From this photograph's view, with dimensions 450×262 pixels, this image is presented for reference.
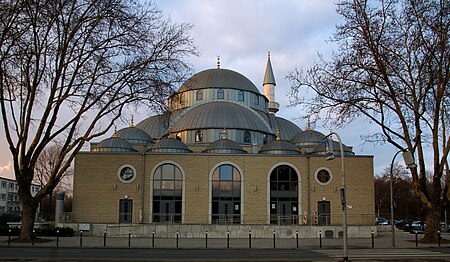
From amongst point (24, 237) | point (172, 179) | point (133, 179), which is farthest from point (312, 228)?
point (24, 237)

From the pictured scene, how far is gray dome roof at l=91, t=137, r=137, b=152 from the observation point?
47.1m

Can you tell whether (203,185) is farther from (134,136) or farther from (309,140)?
(309,140)

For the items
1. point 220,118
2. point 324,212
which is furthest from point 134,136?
point 324,212

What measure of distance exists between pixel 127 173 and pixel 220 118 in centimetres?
1284

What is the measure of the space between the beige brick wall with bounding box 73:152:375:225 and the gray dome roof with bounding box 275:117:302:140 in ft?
50.7

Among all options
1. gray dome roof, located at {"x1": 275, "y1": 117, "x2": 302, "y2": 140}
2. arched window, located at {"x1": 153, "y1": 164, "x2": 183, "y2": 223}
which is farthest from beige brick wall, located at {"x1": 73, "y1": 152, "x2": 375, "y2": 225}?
gray dome roof, located at {"x1": 275, "y1": 117, "x2": 302, "y2": 140}

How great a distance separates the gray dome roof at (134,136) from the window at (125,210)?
31.0 ft

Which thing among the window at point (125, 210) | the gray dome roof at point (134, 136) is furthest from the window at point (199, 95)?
the window at point (125, 210)

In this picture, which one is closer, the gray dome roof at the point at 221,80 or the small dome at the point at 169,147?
the small dome at the point at 169,147

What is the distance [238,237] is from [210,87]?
2514 centimetres

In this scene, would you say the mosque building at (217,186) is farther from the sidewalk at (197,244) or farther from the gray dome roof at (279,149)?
the sidewalk at (197,244)

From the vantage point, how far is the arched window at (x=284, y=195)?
147 feet

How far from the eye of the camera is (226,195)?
147 feet

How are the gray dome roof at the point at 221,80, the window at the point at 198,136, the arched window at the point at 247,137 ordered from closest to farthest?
the window at the point at 198,136
the arched window at the point at 247,137
the gray dome roof at the point at 221,80
